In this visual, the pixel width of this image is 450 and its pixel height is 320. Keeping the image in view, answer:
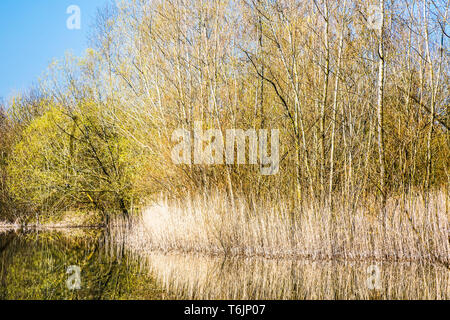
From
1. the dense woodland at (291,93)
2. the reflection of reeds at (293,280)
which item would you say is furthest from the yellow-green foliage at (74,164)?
the reflection of reeds at (293,280)

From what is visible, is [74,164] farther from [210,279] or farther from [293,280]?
[293,280]

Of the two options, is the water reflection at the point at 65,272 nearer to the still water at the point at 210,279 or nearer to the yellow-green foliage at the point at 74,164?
the still water at the point at 210,279

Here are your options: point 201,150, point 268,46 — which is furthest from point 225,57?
point 201,150

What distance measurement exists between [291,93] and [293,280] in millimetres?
3878

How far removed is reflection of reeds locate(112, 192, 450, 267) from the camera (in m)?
7.07

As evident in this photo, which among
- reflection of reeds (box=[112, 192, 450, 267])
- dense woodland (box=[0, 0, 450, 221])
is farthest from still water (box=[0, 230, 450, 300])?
dense woodland (box=[0, 0, 450, 221])

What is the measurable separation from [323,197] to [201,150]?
269 centimetres

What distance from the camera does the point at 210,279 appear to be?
21.5ft

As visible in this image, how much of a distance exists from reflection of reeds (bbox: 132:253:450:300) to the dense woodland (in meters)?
1.12

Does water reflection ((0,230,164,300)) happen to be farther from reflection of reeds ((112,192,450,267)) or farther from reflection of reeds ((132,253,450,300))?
reflection of reeds ((112,192,450,267))

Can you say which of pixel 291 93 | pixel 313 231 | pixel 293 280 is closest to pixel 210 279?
pixel 293 280

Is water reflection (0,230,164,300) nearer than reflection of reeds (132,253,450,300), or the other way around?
reflection of reeds (132,253,450,300)

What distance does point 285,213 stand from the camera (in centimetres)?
794

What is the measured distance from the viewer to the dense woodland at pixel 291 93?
26.1 feet
